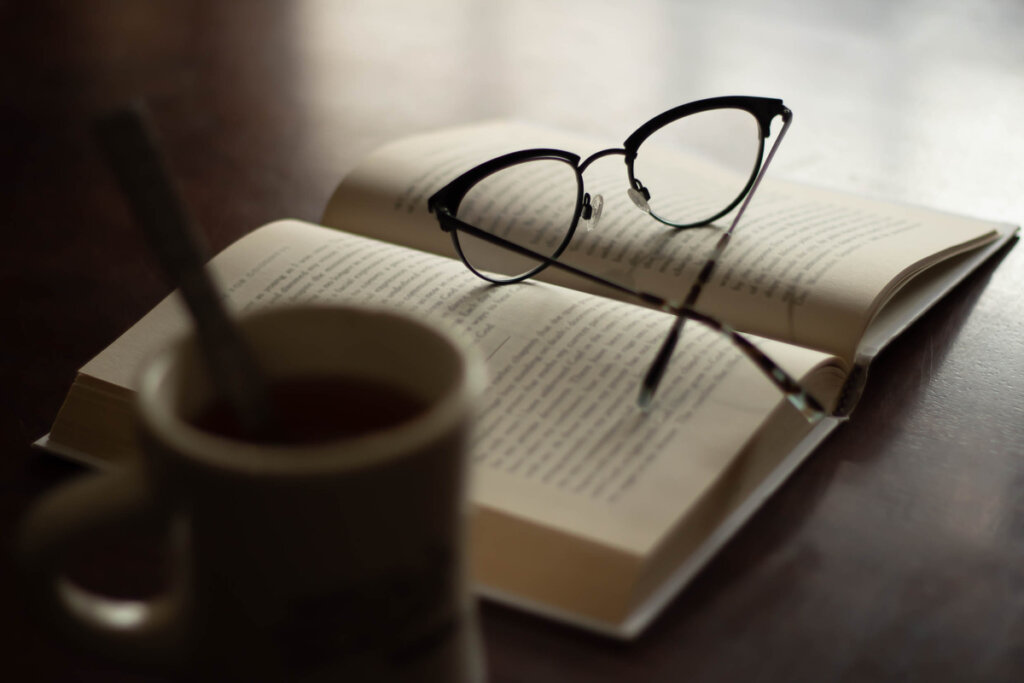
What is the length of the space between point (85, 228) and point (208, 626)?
1.66ft

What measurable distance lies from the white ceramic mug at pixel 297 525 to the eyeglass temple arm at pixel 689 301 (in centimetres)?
20

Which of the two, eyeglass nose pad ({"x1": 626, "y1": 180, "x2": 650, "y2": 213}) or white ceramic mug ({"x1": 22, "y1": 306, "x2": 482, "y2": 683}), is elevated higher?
white ceramic mug ({"x1": 22, "y1": 306, "x2": 482, "y2": 683})

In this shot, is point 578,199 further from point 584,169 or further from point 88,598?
point 88,598

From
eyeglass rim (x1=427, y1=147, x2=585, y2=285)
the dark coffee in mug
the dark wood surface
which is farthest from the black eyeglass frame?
the dark coffee in mug

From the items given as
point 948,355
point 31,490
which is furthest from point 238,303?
point 948,355

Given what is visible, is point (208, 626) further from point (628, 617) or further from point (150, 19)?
point (150, 19)

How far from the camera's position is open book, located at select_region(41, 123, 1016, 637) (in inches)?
17.1

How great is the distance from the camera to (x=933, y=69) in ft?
3.70

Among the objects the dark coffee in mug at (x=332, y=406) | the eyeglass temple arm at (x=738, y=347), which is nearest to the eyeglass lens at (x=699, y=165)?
the eyeglass temple arm at (x=738, y=347)

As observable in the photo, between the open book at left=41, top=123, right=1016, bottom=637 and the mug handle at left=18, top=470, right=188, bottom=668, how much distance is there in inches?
5.6

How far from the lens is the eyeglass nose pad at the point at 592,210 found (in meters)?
0.70

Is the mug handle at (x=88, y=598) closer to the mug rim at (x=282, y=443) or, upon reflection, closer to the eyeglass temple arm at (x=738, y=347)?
the mug rim at (x=282, y=443)

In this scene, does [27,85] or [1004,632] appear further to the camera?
[27,85]

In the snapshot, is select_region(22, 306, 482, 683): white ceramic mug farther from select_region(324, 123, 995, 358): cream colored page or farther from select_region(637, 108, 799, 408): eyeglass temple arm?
select_region(324, 123, 995, 358): cream colored page
